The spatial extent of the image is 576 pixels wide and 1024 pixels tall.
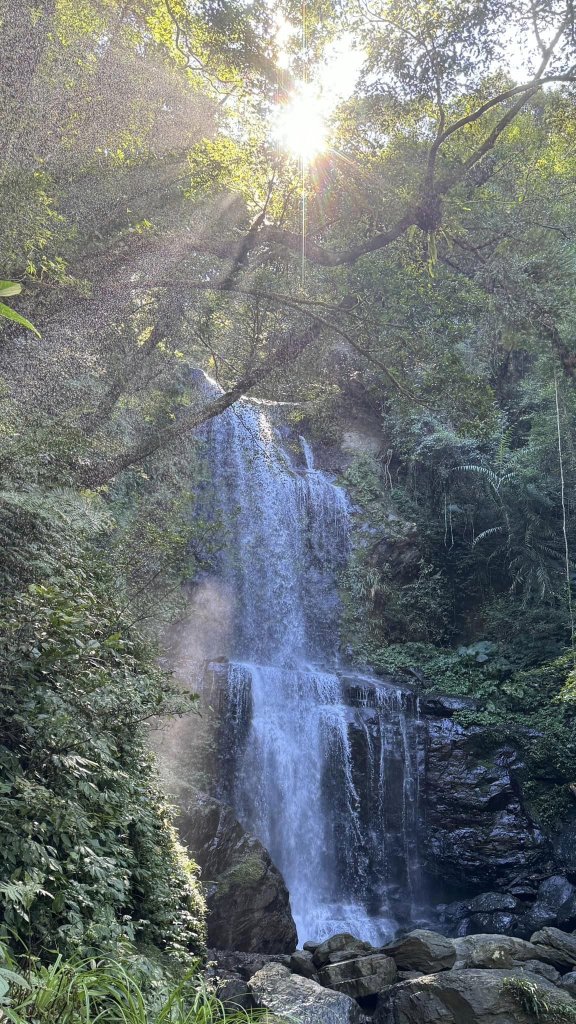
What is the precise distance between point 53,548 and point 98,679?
1439 mm

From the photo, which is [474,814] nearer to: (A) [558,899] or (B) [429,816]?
(B) [429,816]

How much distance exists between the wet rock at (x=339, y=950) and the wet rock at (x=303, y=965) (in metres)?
0.12

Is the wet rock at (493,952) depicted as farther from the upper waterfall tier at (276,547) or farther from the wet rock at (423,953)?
the upper waterfall tier at (276,547)

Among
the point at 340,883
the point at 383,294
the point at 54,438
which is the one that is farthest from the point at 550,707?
the point at 54,438

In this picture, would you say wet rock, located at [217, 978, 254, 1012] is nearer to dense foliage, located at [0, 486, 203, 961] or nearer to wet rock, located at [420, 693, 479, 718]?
dense foliage, located at [0, 486, 203, 961]

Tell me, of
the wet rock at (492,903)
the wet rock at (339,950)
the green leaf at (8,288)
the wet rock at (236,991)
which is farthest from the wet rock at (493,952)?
the green leaf at (8,288)

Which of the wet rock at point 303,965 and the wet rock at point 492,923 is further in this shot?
the wet rock at point 492,923

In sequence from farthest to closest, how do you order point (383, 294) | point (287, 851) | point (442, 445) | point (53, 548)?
point (442, 445)
point (287, 851)
point (383, 294)
point (53, 548)

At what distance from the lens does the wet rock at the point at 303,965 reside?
26.9 ft

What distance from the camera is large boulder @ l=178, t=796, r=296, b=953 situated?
9.12m

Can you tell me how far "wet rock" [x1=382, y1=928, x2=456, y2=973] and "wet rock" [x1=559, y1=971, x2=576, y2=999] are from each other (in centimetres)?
118

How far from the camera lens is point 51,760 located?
3893 mm

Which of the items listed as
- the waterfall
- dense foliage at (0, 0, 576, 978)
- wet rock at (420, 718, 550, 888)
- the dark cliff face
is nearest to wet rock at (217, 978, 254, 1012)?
dense foliage at (0, 0, 576, 978)

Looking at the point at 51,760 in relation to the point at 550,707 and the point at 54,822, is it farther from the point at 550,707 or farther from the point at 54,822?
the point at 550,707
